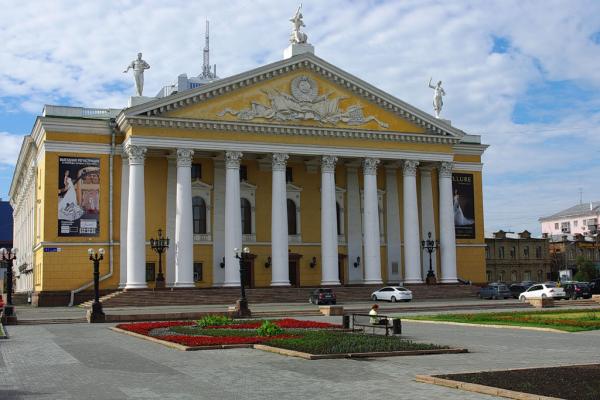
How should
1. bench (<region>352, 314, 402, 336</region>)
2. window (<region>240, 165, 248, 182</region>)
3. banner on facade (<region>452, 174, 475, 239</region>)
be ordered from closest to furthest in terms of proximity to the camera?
bench (<region>352, 314, 402, 336</region>)
window (<region>240, 165, 248, 182</region>)
banner on facade (<region>452, 174, 475, 239</region>)

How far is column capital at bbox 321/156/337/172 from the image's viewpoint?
52406 mm

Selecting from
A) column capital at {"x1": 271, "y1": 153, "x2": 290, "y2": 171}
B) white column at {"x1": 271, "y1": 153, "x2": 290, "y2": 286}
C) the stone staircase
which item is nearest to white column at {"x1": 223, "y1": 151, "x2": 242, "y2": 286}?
the stone staircase

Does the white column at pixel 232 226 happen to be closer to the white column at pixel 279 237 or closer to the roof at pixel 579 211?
the white column at pixel 279 237

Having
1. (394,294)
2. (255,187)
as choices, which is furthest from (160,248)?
(394,294)

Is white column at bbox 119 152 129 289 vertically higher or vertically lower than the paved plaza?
higher

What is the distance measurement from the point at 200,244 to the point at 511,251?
48849mm

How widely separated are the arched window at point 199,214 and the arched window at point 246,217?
2.83 meters

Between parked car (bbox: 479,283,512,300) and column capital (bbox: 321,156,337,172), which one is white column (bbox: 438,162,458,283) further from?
column capital (bbox: 321,156,337,172)

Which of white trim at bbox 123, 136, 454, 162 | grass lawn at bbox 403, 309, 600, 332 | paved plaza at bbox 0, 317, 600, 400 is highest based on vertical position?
white trim at bbox 123, 136, 454, 162

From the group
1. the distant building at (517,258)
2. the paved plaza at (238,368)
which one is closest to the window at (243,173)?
the paved plaza at (238,368)

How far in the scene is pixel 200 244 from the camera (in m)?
52.2

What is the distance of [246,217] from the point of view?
178ft

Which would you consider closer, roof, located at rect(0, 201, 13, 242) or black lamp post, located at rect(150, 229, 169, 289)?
black lamp post, located at rect(150, 229, 169, 289)

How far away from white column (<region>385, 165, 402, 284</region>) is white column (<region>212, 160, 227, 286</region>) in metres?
12.8
